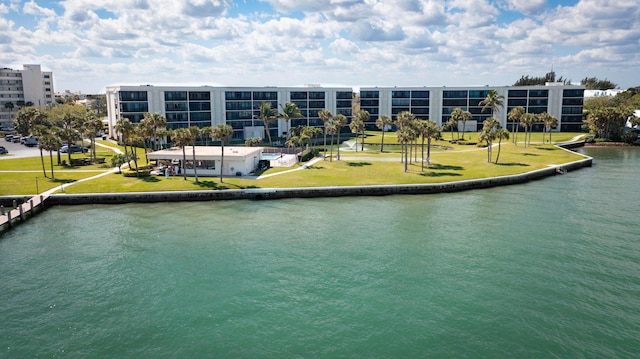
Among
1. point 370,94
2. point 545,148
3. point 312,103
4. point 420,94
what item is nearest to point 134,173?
point 312,103

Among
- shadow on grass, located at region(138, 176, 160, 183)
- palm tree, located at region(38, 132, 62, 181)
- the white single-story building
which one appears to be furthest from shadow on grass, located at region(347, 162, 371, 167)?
palm tree, located at region(38, 132, 62, 181)

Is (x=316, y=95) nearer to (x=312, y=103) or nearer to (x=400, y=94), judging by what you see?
(x=312, y=103)

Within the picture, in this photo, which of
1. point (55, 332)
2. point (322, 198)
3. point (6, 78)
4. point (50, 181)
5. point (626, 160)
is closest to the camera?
point (55, 332)

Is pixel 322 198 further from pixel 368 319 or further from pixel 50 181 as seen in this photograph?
pixel 50 181

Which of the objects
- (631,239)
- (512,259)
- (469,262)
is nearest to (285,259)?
(469,262)

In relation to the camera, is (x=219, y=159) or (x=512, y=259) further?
(x=219, y=159)
